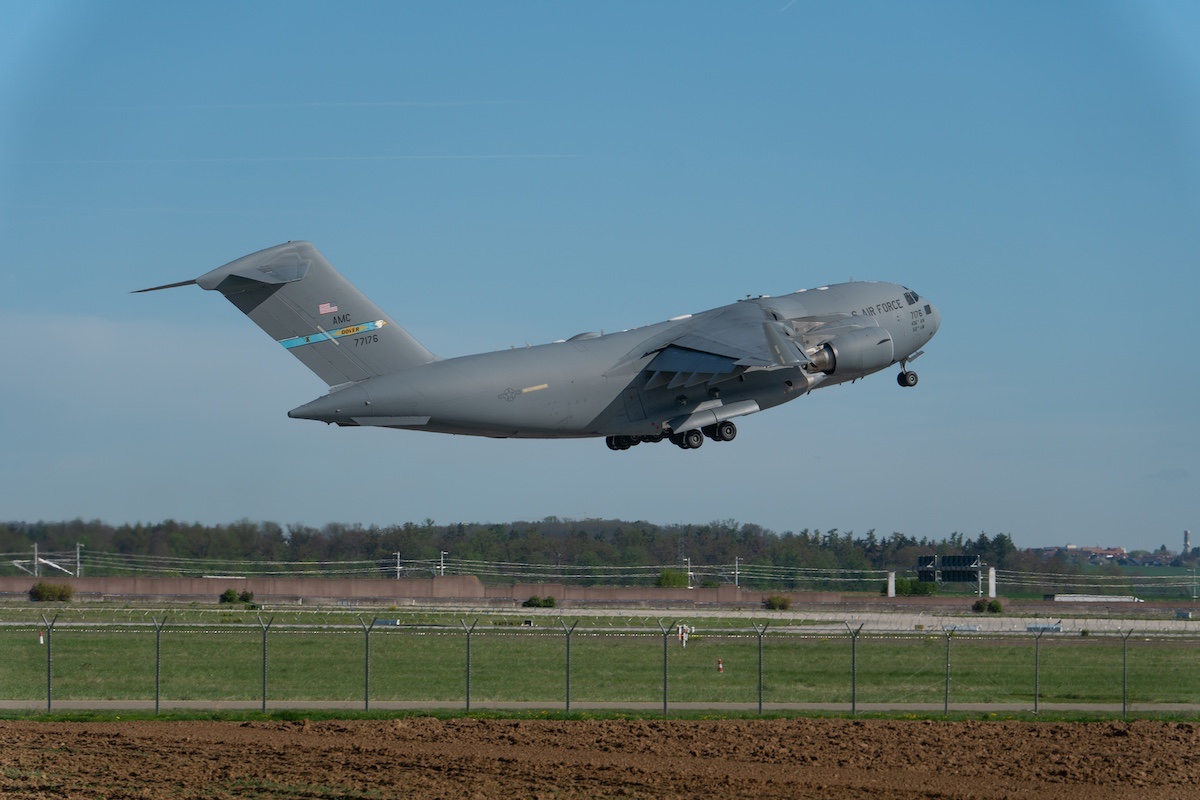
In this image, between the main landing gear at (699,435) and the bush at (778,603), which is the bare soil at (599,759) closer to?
the main landing gear at (699,435)

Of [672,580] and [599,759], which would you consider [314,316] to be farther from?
[672,580]

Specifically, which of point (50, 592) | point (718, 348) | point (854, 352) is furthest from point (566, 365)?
point (50, 592)

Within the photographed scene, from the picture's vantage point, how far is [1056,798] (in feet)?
68.6

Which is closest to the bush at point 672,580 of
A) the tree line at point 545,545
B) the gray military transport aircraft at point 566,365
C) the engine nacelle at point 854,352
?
the tree line at point 545,545

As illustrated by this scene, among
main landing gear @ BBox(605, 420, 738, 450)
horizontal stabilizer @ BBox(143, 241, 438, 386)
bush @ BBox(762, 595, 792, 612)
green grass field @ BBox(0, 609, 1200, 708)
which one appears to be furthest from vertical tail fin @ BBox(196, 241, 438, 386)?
bush @ BBox(762, 595, 792, 612)

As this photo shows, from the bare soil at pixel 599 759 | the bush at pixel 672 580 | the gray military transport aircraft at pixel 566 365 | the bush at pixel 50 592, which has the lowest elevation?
the bush at pixel 672 580

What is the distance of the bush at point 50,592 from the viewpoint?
57.5 m

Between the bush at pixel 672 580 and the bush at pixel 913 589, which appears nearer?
the bush at pixel 672 580

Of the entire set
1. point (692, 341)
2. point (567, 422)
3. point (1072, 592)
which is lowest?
point (1072, 592)

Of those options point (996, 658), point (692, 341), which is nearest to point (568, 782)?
point (692, 341)

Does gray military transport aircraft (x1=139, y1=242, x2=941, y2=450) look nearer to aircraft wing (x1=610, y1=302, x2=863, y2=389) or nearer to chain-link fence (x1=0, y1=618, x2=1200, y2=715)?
aircraft wing (x1=610, y1=302, x2=863, y2=389)

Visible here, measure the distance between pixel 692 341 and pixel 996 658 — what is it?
75.0 ft

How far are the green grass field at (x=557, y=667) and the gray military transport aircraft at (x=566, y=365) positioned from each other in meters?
5.81

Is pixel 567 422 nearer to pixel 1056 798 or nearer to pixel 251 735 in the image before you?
pixel 251 735
